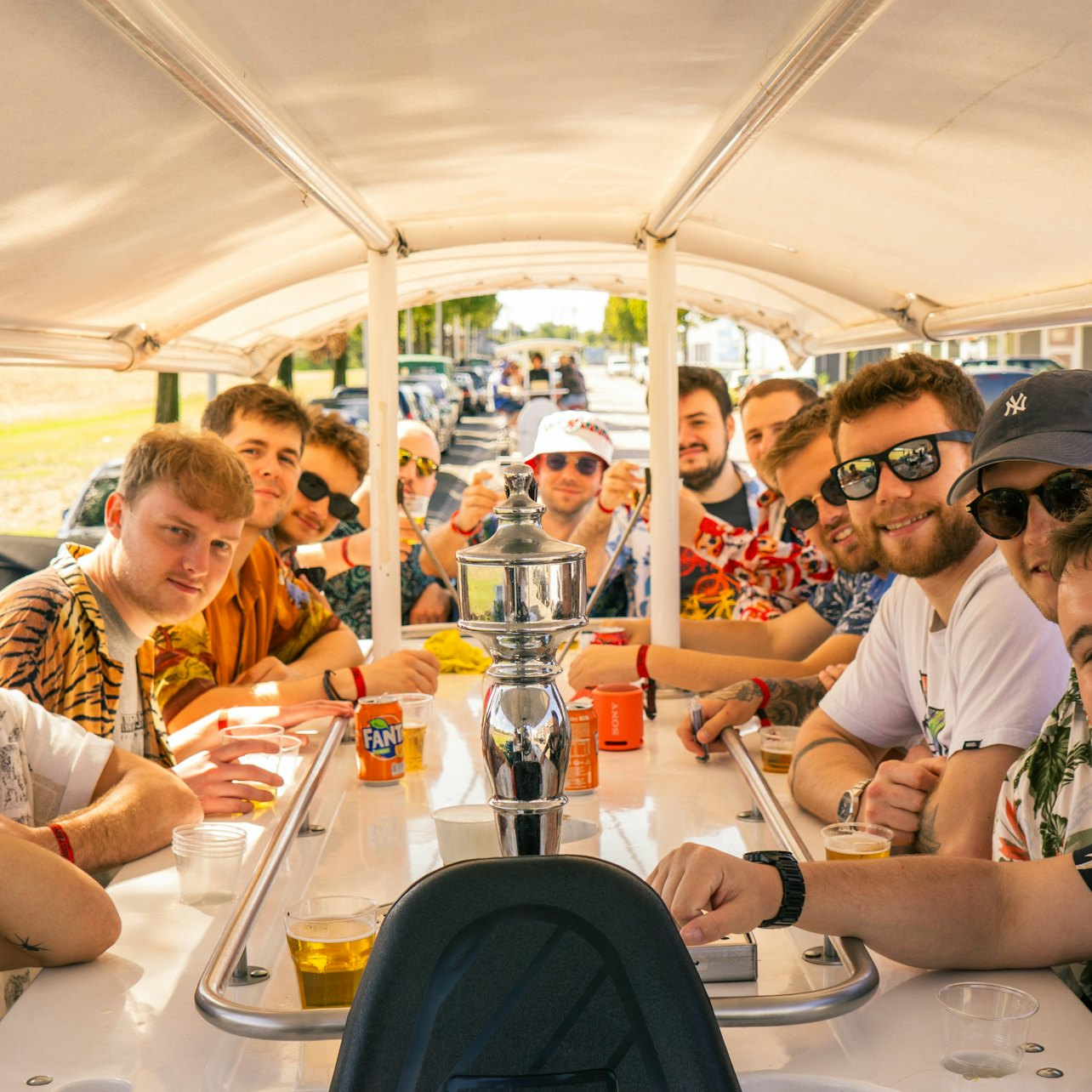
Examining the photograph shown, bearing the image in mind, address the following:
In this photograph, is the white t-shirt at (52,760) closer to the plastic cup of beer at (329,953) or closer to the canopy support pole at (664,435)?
the plastic cup of beer at (329,953)

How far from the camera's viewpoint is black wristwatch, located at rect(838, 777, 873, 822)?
90.7 inches

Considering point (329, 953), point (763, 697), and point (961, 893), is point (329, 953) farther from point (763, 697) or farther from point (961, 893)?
point (763, 697)

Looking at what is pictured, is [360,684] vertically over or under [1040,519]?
under

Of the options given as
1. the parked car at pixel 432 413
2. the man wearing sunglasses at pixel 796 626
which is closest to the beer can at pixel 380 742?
the man wearing sunglasses at pixel 796 626

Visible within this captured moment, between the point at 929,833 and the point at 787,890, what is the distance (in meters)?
0.64

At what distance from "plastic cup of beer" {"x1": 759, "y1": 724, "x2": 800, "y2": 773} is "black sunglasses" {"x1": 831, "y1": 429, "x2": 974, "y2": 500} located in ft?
1.87

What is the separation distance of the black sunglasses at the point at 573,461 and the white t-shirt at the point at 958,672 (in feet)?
6.85

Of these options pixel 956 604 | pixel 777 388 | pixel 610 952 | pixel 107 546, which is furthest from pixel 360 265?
pixel 610 952

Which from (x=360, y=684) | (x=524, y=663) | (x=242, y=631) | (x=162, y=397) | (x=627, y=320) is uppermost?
(x=627, y=320)

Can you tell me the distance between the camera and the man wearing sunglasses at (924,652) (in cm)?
215

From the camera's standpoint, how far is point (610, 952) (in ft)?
3.56

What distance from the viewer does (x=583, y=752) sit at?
2639 mm

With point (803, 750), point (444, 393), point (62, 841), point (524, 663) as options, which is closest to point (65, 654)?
point (62, 841)

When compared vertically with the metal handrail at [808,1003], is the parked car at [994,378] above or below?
above
